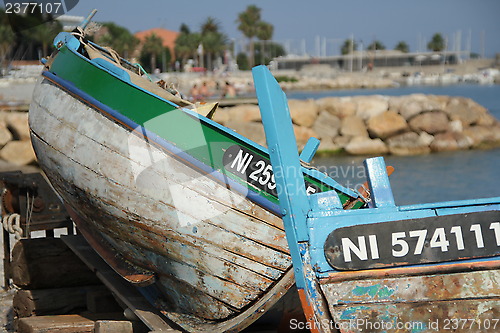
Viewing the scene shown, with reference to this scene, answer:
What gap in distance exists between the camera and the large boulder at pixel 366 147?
73.8 ft

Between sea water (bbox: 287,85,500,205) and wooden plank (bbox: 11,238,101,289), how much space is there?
1062cm

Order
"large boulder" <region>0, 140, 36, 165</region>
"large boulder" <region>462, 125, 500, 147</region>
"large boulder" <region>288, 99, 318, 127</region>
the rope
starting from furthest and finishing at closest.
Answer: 1. "large boulder" <region>462, 125, 500, 147</region>
2. "large boulder" <region>288, 99, 318, 127</region>
3. "large boulder" <region>0, 140, 36, 165</region>
4. the rope

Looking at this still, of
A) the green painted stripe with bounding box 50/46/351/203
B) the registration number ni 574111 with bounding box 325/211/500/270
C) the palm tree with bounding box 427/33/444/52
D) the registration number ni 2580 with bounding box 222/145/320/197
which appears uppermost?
the green painted stripe with bounding box 50/46/351/203

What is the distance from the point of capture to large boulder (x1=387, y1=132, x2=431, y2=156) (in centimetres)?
2319

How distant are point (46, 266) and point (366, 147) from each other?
17419 millimetres

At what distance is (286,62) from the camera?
125500 mm

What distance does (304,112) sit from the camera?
23844mm

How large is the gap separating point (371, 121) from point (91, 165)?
63.2 ft

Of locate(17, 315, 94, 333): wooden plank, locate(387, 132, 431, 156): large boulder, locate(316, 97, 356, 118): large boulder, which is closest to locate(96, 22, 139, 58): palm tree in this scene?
locate(316, 97, 356, 118): large boulder

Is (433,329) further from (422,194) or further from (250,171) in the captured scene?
(422,194)

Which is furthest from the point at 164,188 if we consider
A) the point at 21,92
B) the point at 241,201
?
the point at 21,92

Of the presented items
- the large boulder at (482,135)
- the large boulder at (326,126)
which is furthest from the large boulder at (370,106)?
the large boulder at (482,135)

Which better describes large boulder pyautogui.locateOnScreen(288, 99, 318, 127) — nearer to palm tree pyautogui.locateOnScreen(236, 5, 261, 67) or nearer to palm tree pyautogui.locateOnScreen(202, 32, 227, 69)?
palm tree pyautogui.locateOnScreen(202, 32, 227, 69)

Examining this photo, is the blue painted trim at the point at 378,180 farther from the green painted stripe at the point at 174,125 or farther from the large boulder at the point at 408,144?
the large boulder at the point at 408,144
